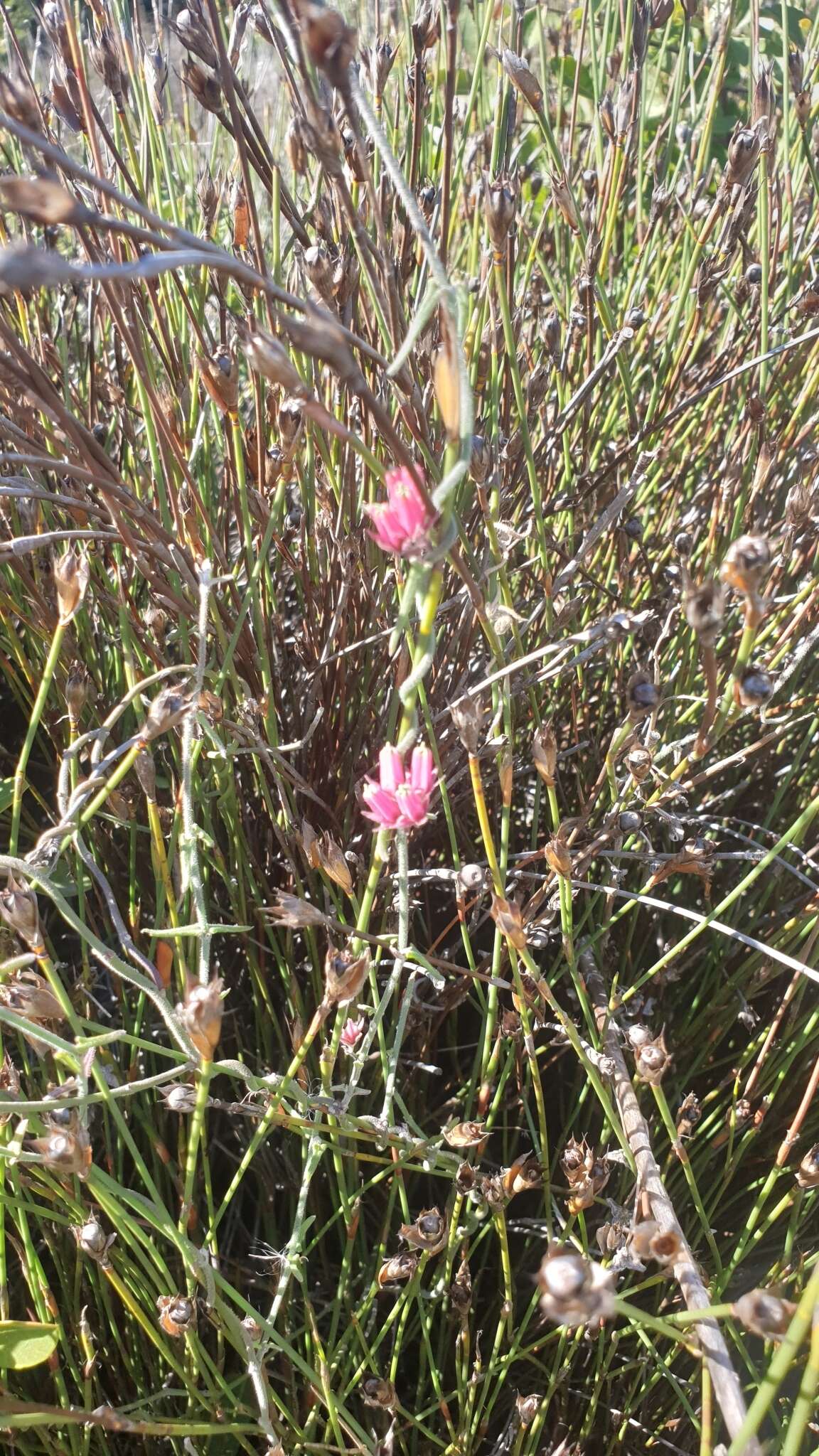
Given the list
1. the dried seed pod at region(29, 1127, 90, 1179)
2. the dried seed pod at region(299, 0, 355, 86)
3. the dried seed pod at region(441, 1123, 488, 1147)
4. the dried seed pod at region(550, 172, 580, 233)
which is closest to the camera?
the dried seed pod at region(299, 0, 355, 86)

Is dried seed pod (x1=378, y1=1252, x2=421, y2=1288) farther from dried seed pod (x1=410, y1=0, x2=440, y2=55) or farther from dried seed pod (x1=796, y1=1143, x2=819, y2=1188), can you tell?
dried seed pod (x1=410, y1=0, x2=440, y2=55)

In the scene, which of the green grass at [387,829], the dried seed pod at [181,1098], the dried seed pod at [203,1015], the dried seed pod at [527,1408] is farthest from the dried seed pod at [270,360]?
the dried seed pod at [527,1408]

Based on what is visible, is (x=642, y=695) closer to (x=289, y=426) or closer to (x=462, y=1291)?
(x=289, y=426)

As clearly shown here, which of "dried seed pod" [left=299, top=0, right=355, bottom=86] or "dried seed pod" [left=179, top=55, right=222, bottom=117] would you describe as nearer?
"dried seed pod" [left=299, top=0, right=355, bottom=86]

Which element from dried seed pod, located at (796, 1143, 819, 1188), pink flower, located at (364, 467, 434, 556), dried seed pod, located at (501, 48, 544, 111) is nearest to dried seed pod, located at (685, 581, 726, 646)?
pink flower, located at (364, 467, 434, 556)

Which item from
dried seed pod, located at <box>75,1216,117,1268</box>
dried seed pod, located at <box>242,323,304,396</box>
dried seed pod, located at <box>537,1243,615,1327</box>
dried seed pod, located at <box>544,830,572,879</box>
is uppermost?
dried seed pod, located at <box>242,323,304,396</box>

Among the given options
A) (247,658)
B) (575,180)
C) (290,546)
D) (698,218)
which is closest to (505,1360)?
(247,658)

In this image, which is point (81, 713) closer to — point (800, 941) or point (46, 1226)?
point (46, 1226)
